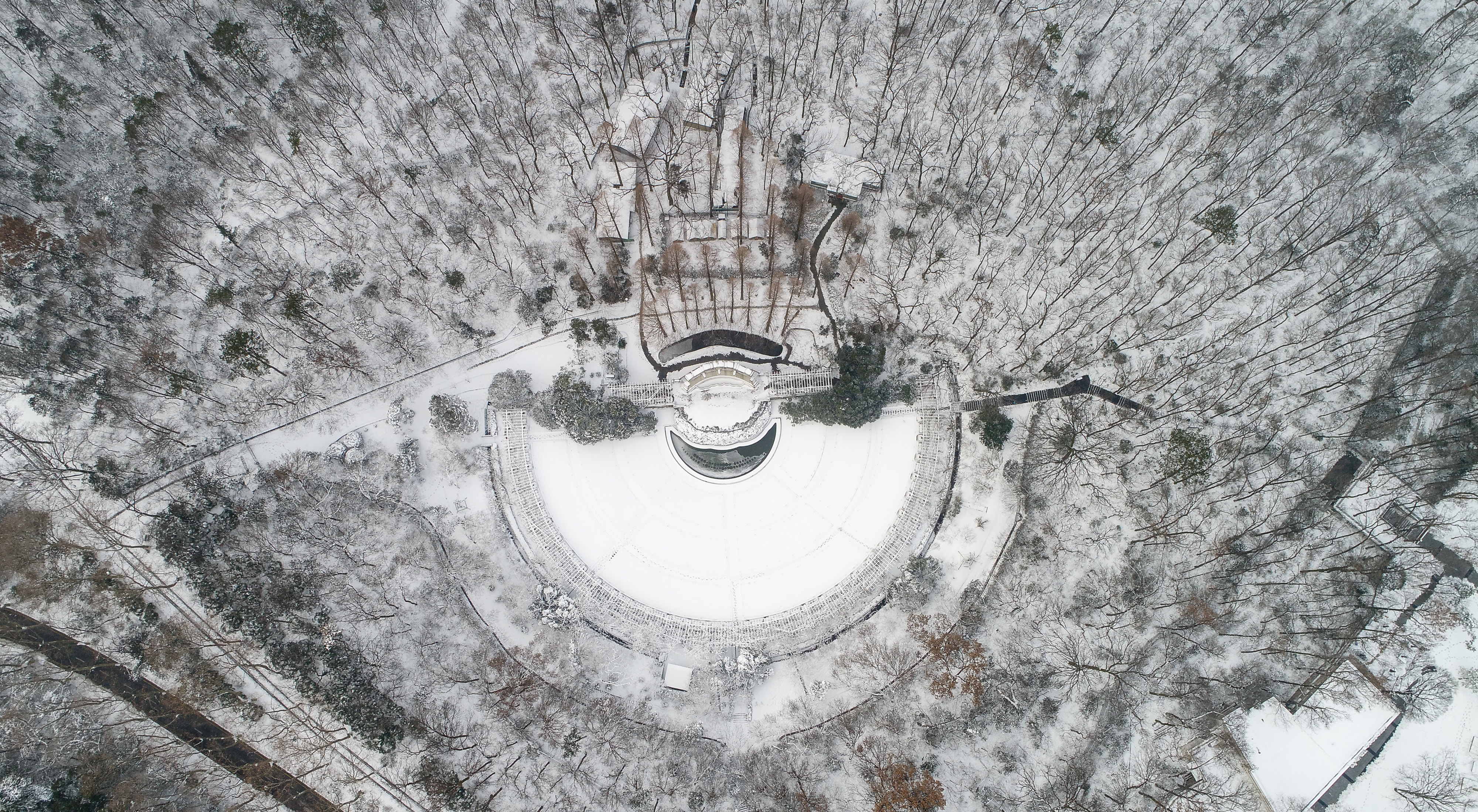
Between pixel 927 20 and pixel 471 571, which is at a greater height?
pixel 927 20

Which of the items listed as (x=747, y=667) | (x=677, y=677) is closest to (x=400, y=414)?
(x=677, y=677)

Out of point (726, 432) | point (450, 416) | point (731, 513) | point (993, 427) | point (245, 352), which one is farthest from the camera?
point (731, 513)

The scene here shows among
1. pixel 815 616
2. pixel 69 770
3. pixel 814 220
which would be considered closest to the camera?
pixel 69 770

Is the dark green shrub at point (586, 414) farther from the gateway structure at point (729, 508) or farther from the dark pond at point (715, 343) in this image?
the dark pond at point (715, 343)

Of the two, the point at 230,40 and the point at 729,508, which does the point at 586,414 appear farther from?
the point at 230,40

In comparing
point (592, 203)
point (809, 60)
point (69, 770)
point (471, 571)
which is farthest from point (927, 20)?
point (69, 770)

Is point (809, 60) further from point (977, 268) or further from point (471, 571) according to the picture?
point (471, 571)

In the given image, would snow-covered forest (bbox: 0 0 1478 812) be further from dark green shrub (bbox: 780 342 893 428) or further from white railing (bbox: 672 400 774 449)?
white railing (bbox: 672 400 774 449)
